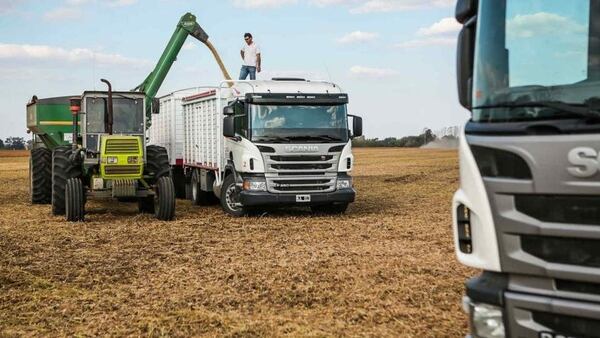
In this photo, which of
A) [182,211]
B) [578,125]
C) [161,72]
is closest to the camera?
[578,125]

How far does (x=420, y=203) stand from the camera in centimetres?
1830

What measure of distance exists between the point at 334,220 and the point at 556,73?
1052cm

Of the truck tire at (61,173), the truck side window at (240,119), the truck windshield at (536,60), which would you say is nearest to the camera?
the truck windshield at (536,60)

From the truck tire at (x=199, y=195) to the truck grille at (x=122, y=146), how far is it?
364 cm

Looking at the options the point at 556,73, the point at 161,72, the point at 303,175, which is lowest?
the point at 303,175

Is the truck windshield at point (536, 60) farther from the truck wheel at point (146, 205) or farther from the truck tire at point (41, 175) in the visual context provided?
the truck tire at point (41, 175)

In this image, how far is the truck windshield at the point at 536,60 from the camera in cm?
435

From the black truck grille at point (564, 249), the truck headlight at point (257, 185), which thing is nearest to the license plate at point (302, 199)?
the truck headlight at point (257, 185)

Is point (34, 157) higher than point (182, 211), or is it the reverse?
point (34, 157)

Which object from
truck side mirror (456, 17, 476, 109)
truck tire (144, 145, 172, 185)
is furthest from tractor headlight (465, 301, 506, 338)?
truck tire (144, 145, 172, 185)

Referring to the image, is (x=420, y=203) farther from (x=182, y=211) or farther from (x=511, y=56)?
(x=511, y=56)

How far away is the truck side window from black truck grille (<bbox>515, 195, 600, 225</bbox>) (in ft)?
35.6

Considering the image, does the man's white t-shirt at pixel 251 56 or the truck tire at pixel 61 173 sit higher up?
the man's white t-shirt at pixel 251 56

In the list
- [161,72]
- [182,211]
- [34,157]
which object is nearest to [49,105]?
[34,157]
